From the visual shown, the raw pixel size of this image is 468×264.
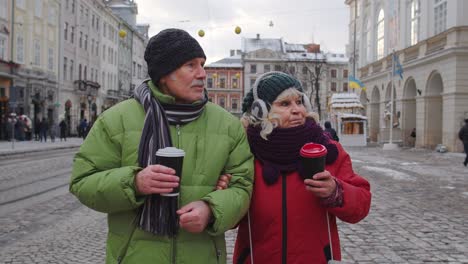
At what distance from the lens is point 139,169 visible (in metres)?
2.17

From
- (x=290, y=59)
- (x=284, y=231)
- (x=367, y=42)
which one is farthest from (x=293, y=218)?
(x=290, y=59)

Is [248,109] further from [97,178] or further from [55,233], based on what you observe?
[55,233]

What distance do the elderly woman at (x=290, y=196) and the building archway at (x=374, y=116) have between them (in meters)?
43.1

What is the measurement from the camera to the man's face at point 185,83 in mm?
2375

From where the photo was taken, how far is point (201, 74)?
243cm

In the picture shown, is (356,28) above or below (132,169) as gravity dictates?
above

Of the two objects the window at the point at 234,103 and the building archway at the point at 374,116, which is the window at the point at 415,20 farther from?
the window at the point at 234,103

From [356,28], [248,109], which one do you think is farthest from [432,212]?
[356,28]

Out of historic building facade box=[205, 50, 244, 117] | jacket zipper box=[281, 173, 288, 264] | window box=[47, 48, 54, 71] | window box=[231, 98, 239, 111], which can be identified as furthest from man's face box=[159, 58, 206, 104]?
window box=[231, 98, 239, 111]

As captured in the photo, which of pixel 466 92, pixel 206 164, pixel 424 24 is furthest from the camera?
pixel 424 24

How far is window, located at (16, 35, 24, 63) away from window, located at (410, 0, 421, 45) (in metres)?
27.3

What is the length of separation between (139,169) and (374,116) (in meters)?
45.1

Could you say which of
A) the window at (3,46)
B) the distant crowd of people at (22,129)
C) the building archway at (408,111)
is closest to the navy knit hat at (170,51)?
the distant crowd of people at (22,129)

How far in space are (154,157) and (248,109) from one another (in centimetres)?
76
